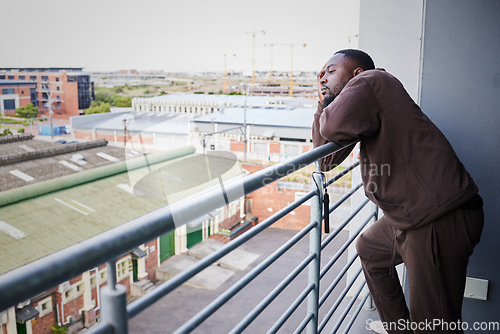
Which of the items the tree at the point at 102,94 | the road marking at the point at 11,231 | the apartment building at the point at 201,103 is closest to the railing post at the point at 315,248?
the road marking at the point at 11,231

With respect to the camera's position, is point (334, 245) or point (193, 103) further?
point (193, 103)

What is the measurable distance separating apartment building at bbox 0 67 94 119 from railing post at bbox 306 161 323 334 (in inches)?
571

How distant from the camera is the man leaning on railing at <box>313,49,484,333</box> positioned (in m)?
0.72

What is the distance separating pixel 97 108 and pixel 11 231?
7.86m

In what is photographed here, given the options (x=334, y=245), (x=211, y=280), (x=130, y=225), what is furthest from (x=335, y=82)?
(x=334, y=245)

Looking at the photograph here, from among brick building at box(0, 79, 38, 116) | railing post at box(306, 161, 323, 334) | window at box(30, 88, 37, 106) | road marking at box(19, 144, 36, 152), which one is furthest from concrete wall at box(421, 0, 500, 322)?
road marking at box(19, 144, 36, 152)

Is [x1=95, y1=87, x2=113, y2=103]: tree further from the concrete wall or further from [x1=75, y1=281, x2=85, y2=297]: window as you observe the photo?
the concrete wall

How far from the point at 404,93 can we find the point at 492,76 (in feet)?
1.70

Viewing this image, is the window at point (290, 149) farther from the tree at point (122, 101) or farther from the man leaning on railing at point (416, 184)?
the man leaning on railing at point (416, 184)

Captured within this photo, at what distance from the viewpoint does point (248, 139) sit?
16.2m

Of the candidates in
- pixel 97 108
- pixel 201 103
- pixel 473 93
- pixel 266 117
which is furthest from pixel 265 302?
pixel 201 103

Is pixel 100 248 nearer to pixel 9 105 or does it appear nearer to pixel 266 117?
pixel 9 105

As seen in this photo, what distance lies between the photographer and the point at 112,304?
1.12 ft

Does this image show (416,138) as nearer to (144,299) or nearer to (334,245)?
(144,299)
